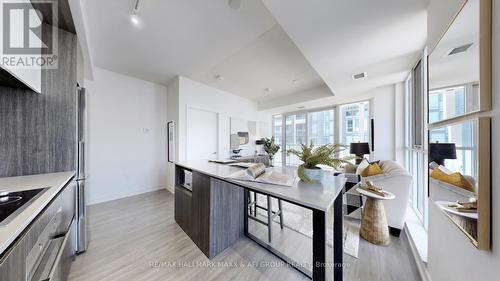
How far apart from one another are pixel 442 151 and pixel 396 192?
1288 mm

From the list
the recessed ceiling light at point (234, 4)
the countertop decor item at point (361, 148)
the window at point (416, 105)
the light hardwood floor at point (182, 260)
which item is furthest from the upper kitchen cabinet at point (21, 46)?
the countertop decor item at point (361, 148)

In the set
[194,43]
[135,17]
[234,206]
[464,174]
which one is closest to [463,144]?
[464,174]

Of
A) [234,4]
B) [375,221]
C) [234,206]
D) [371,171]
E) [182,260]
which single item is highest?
[234,4]

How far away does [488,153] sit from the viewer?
0.72 meters

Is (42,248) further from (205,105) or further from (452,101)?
(205,105)

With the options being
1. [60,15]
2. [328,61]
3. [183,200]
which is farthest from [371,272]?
[60,15]

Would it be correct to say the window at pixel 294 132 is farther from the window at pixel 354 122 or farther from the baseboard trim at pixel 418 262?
the baseboard trim at pixel 418 262

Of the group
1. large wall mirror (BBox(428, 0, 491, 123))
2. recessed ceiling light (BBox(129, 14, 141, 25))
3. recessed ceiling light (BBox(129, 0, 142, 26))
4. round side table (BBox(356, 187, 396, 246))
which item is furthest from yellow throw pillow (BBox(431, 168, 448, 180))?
recessed ceiling light (BBox(129, 14, 141, 25))

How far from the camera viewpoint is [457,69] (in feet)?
3.14

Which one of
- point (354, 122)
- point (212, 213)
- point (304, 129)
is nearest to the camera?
point (212, 213)

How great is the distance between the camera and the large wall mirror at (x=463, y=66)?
2.41 ft

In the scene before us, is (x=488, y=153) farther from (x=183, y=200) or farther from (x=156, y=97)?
(x=156, y=97)

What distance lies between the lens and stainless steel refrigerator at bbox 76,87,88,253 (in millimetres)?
1678

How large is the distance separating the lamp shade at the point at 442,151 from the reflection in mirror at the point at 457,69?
0.19 metres
